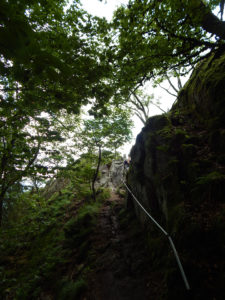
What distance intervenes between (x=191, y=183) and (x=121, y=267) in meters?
3.38

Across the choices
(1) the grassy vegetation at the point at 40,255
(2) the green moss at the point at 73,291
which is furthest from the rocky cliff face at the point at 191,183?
(1) the grassy vegetation at the point at 40,255

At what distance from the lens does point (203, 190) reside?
11.9 ft

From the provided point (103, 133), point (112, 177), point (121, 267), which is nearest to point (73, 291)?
point (121, 267)

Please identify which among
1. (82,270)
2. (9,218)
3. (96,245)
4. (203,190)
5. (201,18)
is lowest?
(82,270)

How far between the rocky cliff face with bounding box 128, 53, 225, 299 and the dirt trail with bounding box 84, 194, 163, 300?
→ 54 cm

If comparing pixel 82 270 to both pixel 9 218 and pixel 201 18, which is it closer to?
pixel 9 218

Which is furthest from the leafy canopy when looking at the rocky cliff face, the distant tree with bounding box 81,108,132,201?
the distant tree with bounding box 81,108,132,201

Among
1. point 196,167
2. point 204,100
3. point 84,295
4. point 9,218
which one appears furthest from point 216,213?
point 9,218

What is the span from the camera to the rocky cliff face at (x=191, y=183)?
8.32 feet

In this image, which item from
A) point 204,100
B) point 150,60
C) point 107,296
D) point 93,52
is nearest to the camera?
Result: point 107,296

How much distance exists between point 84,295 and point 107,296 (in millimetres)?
815

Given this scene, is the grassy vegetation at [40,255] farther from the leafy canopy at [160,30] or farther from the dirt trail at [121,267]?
the leafy canopy at [160,30]

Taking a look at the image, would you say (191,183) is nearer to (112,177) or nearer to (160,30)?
(160,30)

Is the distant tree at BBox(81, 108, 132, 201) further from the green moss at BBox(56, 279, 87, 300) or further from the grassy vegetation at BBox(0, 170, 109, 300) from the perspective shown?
the green moss at BBox(56, 279, 87, 300)
